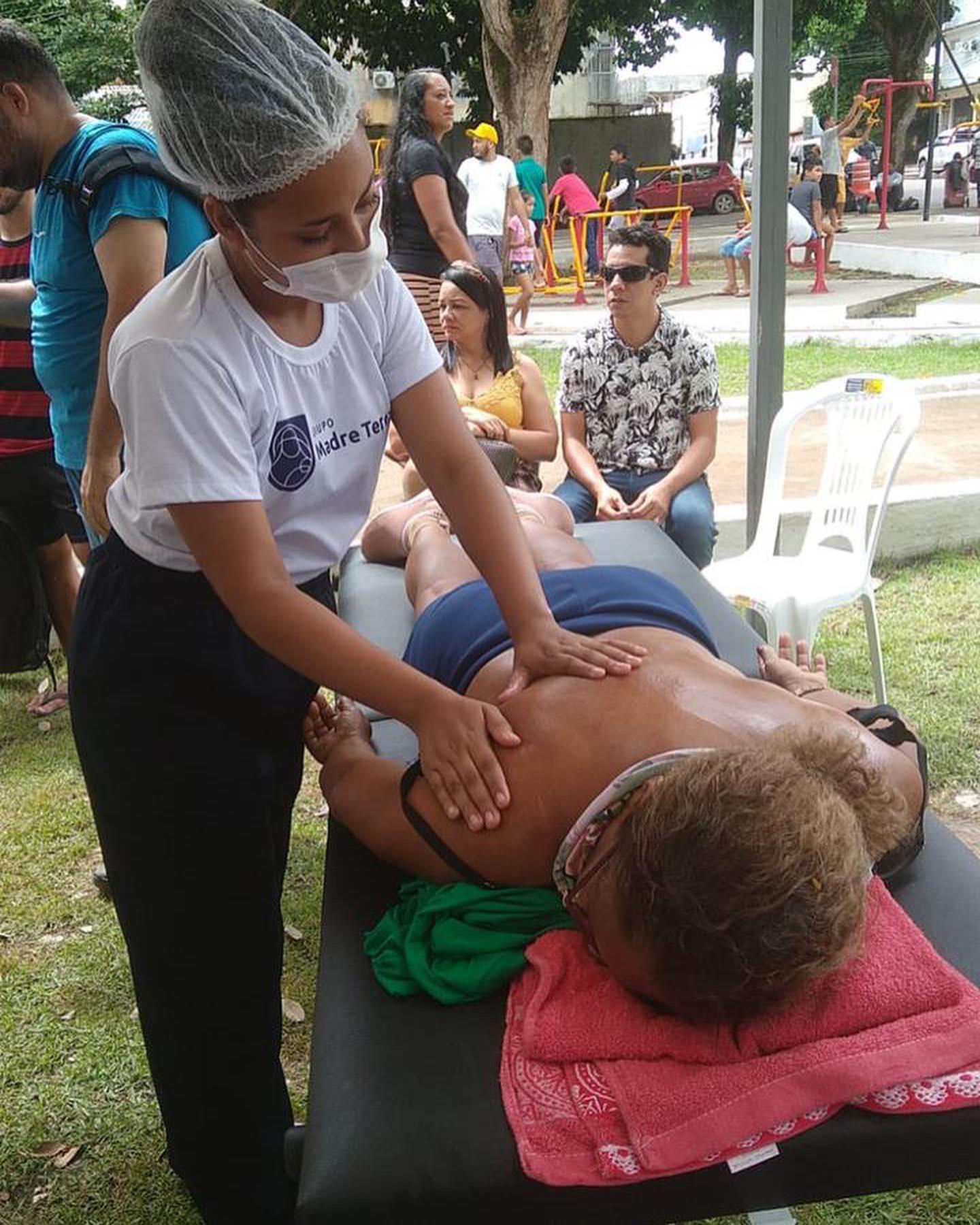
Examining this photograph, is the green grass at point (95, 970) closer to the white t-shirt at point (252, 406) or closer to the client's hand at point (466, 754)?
the client's hand at point (466, 754)

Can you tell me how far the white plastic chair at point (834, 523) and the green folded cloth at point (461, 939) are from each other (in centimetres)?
172

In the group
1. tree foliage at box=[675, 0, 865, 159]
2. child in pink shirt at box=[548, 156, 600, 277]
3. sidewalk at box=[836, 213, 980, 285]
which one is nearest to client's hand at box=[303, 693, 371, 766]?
sidewalk at box=[836, 213, 980, 285]

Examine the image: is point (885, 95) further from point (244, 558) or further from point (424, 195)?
point (244, 558)

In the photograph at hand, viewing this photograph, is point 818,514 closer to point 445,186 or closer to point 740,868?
point 445,186

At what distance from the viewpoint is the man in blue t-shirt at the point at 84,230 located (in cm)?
202

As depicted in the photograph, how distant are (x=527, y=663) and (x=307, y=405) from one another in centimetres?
44

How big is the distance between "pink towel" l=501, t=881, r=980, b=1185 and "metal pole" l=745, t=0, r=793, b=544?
2.55 metres

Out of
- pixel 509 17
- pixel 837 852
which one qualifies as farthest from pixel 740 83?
pixel 837 852

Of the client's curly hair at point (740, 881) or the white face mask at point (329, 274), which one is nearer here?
the client's curly hair at point (740, 881)

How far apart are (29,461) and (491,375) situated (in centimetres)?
140

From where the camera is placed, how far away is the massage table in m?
1.13

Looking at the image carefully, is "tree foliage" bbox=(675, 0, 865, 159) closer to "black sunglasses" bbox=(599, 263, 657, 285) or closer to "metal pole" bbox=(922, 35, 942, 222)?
"metal pole" bbox=(922, 35, 942, 222)

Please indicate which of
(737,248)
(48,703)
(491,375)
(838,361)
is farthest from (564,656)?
(737,248)

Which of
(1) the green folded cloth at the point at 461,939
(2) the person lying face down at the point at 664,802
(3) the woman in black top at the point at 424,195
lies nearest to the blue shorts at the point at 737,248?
(3) the woman in black top at the point at 424,195
